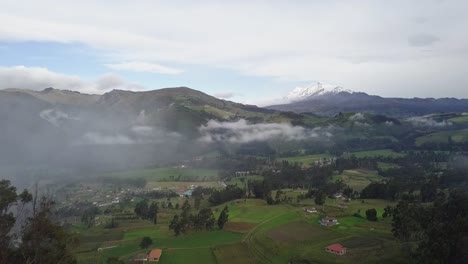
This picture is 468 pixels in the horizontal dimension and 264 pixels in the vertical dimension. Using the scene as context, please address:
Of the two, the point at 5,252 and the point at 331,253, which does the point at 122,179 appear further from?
the point at 5,252

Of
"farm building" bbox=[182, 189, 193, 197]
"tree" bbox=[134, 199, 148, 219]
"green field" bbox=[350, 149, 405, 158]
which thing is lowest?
"farm building" bbox=[182, 189, 193, 197]

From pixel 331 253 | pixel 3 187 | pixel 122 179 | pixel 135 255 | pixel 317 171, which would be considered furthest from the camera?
pixel 122 179

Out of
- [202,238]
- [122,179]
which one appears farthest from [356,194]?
[122,179]

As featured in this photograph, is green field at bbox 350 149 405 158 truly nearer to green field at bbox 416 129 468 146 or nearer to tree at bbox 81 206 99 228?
green field at bbox 416 129 468 146

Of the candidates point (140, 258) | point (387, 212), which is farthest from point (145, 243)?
point (387, 212)

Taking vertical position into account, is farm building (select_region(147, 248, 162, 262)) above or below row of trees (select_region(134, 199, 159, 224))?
above

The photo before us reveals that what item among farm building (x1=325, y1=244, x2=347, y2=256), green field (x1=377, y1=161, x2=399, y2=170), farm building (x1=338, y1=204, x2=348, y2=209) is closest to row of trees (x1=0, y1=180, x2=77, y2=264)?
farm building (x1=325, y1=244, x2=347, y2=256)

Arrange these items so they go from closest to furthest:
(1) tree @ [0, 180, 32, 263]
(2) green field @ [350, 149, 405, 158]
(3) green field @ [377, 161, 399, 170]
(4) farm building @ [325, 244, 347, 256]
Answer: (1) tree @ [0, 180, 32, 263], (4) farm building @ [325, 244, 347, 256], (3) green field @ [377, 161, 399, 170], (2) green field @ [350, 149, 405, 158]
